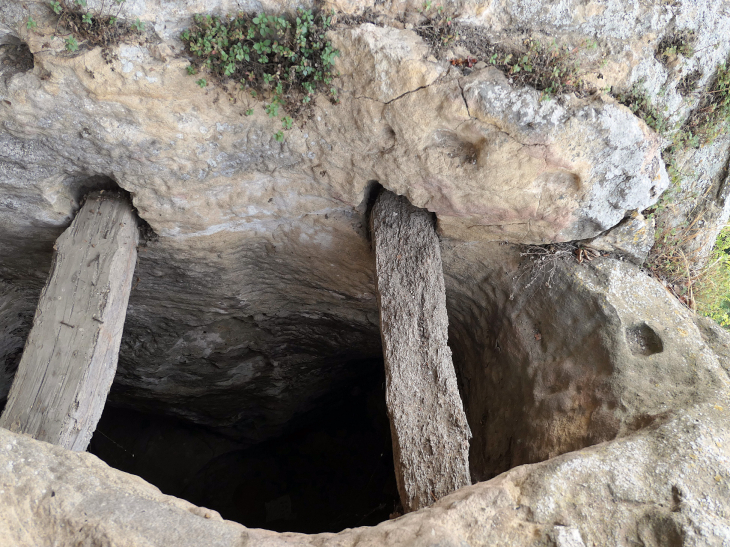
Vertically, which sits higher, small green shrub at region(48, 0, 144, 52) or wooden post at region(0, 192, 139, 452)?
small green shrub at region(48, 0, 144, 52)

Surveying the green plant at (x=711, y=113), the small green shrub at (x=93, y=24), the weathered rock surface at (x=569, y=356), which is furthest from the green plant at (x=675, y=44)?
the small green shrub at (x=93, y=24)

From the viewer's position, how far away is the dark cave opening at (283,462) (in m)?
6.06

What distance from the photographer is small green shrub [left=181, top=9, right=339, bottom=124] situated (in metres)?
2.11

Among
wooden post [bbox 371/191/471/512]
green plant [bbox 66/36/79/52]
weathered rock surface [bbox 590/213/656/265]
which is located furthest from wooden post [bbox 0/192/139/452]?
weathered rock surface [bbox 590/213/656/265]

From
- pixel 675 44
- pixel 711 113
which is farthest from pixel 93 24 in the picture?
pixel 711 113

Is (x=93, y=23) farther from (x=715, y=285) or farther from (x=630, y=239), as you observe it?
(x=715, y=285)

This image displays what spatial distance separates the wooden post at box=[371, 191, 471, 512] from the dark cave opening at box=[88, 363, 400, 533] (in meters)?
3.37

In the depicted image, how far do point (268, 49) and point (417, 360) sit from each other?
5.37ft

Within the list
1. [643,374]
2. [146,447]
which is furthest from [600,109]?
[146,447]

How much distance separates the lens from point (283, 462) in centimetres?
657

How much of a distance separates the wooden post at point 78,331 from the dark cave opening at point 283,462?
374cm

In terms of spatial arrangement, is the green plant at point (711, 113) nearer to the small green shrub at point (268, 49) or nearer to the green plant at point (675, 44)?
the green plant at point (675, 44)

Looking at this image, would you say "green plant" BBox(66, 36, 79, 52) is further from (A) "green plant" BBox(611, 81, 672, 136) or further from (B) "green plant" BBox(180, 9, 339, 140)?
(A) "green plant" BBox(611, 81, 672, 136)

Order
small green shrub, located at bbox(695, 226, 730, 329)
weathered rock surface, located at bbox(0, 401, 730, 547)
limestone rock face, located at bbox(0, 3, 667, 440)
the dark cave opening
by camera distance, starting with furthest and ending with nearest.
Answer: the dark cave opening → small green shrub, located at bbox(695, 226, 730, 329) → limestone rock face, located at bbox(0, 3, 667, 440) → weathered rock surface, located at bbox(0, 401, 730, 547)
